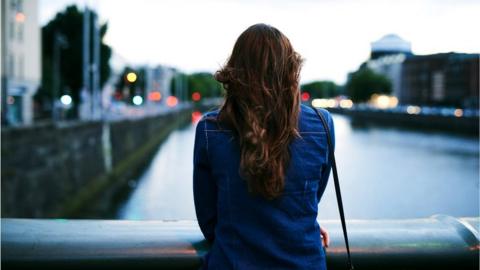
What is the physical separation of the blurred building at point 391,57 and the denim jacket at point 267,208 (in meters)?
90.2

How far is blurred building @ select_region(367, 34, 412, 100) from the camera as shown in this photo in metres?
104

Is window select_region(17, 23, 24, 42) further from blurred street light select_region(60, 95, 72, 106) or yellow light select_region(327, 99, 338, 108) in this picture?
yellow light select_region(327, 99, 338, 108)

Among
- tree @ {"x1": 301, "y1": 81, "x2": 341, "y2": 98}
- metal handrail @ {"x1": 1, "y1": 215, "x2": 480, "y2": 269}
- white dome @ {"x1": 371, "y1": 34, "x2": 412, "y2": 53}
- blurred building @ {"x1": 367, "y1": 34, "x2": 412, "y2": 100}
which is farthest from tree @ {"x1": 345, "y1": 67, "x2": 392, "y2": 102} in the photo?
metal handrail @ {"x1": 1, "y1": 215, "x2": 480, "y2": 269}

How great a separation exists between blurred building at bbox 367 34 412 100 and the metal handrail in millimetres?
89882

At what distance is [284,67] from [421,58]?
93186 millimetres

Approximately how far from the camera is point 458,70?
71.1 meters

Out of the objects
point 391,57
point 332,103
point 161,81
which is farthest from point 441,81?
point 332,103

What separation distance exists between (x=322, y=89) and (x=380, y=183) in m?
114

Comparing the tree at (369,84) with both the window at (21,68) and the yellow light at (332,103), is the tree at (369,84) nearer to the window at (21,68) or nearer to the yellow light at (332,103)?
the yellow light at (332,103)

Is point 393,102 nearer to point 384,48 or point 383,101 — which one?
point 383,101

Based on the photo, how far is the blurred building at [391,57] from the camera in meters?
104

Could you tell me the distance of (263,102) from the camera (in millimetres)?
1441

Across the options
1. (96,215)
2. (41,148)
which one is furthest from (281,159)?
(96,215)

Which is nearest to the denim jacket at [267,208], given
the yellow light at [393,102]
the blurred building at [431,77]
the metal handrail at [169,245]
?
the metal handrail at [169,245]
